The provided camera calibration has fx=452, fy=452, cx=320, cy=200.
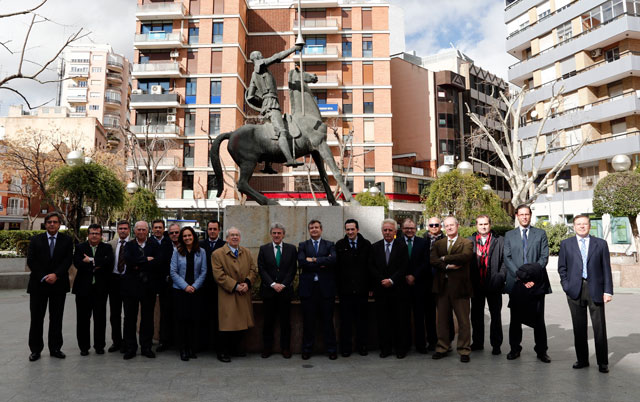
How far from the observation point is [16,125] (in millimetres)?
56406

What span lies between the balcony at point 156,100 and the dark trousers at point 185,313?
38235mm

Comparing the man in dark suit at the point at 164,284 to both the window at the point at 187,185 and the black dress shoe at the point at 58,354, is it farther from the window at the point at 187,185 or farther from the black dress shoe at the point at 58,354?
the window at the point at 187,185

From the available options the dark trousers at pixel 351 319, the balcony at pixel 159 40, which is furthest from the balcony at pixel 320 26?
the dark trousers at pixel 351 319

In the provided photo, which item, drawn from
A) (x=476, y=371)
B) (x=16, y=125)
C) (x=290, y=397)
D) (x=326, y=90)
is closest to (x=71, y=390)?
(x=290, y=397)

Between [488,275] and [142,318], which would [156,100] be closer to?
[142,318]

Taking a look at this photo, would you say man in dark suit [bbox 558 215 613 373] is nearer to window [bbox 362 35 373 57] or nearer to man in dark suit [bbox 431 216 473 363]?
man in dark suit [bbox 431 216 473 363]

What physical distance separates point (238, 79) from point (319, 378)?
131 ft

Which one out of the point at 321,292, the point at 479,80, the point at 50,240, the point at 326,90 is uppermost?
the point at 479,80

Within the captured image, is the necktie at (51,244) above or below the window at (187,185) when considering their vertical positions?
below

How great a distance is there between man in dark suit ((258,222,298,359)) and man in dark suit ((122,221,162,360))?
1.45m

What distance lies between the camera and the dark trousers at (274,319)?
593 cm

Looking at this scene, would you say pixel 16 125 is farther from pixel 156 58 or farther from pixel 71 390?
pixel 71 390

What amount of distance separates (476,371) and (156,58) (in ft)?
144

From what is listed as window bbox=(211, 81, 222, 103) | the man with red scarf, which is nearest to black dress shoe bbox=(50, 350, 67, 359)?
the man with red scarf
